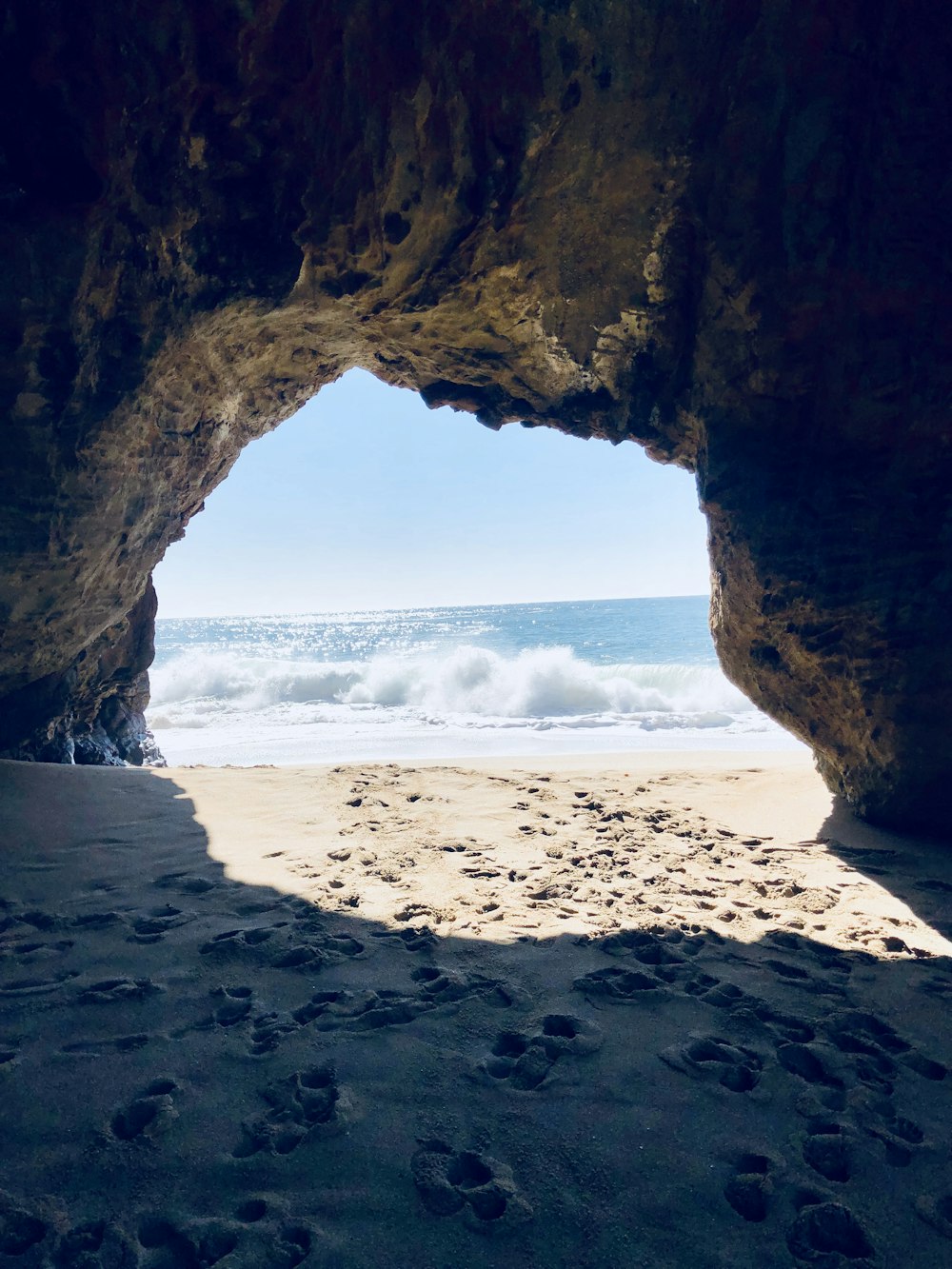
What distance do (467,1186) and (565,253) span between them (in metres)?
5.38

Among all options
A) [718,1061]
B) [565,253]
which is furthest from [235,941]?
[565,253]

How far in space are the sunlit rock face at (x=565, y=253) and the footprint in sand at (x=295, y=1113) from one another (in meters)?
3.95

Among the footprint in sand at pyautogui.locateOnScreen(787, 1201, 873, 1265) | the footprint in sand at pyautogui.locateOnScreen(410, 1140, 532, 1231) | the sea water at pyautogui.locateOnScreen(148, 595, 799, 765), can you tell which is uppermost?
the footprint in sand at pyautogui.locateOnScreen(787, 1201, 873, 1265)

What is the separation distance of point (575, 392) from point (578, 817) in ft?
12.2

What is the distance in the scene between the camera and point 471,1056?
2303mm

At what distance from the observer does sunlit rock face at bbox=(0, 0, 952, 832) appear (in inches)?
145

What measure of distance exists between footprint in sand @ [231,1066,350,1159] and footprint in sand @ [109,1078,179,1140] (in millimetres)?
243

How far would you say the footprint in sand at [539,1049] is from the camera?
2215mm

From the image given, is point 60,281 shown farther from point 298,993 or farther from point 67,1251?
point 67,1251

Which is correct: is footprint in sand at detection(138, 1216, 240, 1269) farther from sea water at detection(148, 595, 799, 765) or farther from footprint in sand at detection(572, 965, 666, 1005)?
sea water at detection(148, 595, 799, 765)

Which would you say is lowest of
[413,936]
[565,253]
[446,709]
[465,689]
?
[446,709]

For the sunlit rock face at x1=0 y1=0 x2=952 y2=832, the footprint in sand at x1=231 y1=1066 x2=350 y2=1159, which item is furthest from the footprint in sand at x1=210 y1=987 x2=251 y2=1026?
the sunlit rock face at x1=0 y1=0 x2=952 y2=832

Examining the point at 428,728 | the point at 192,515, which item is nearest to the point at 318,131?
the point at 192,515

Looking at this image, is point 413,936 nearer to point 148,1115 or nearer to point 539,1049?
point 539,1049
